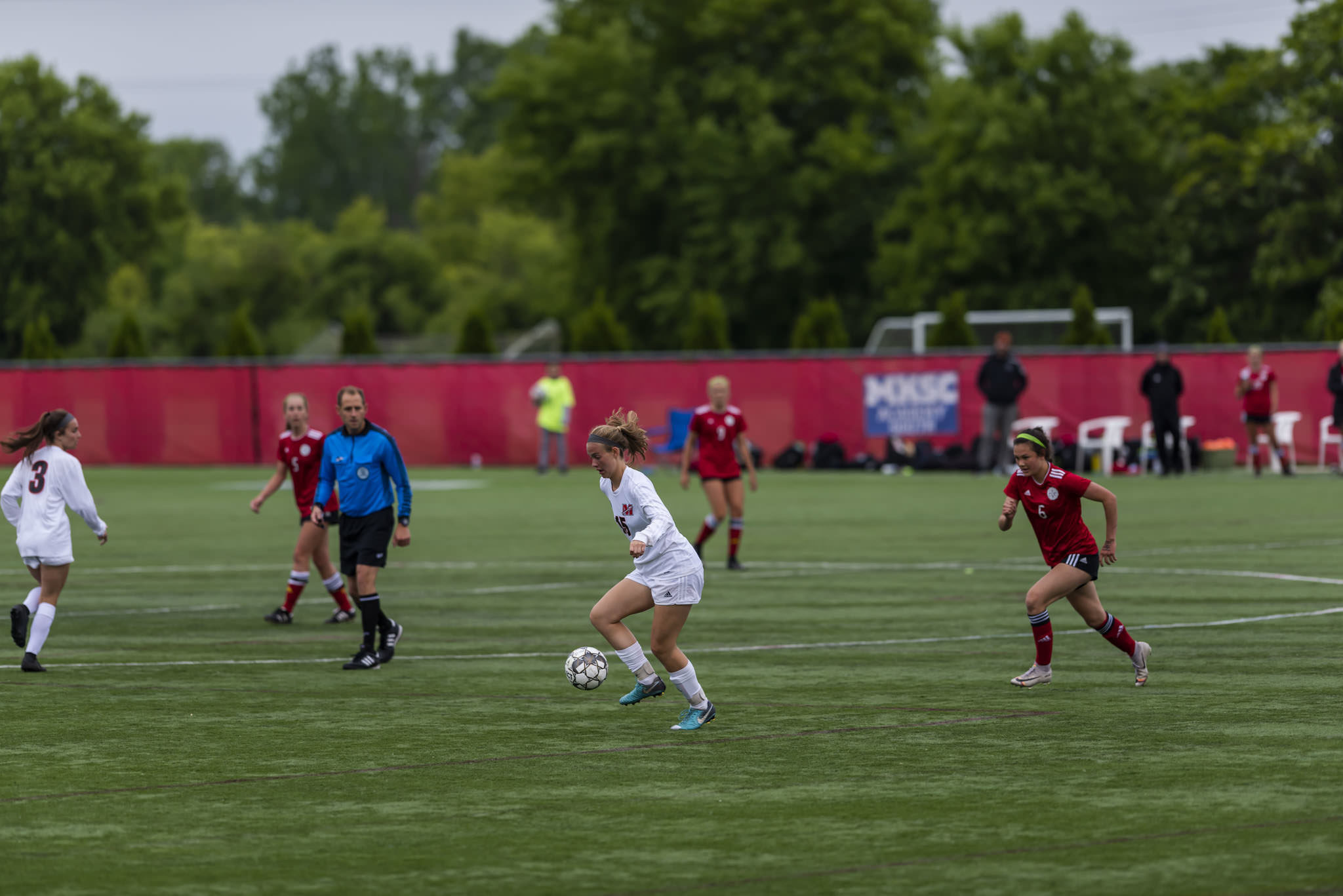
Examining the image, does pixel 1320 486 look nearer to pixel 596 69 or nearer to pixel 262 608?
pixel 262 608

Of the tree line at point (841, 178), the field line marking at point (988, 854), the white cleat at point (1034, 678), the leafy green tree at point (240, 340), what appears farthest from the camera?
the tree line at point (841, 178)

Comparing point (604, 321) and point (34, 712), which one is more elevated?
point (604, 321)

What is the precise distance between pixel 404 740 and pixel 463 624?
16.8 feet

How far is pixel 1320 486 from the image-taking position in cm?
2919

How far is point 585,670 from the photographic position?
10.3 metres

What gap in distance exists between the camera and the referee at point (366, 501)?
12305 mm

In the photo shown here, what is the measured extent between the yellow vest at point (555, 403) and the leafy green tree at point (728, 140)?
28.5 m

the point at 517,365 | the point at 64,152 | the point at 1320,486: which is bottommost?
the point at 1320,486

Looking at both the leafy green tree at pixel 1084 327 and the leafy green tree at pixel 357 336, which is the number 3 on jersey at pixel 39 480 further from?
the leafy green tree at pixel 357 336

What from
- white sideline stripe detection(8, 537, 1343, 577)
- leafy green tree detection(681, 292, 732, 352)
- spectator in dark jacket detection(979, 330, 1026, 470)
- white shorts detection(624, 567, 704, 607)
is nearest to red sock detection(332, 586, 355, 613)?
white sideline stripe detection(8, 537, 1343, 577)

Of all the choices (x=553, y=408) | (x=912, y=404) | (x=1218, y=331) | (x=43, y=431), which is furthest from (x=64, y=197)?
(x=43, y=431)

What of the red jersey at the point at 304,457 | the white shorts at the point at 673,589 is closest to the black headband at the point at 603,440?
the white shorts at the point at 673,589

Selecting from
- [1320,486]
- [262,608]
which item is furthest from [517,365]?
[262,608]

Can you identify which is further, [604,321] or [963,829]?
[604,321]
